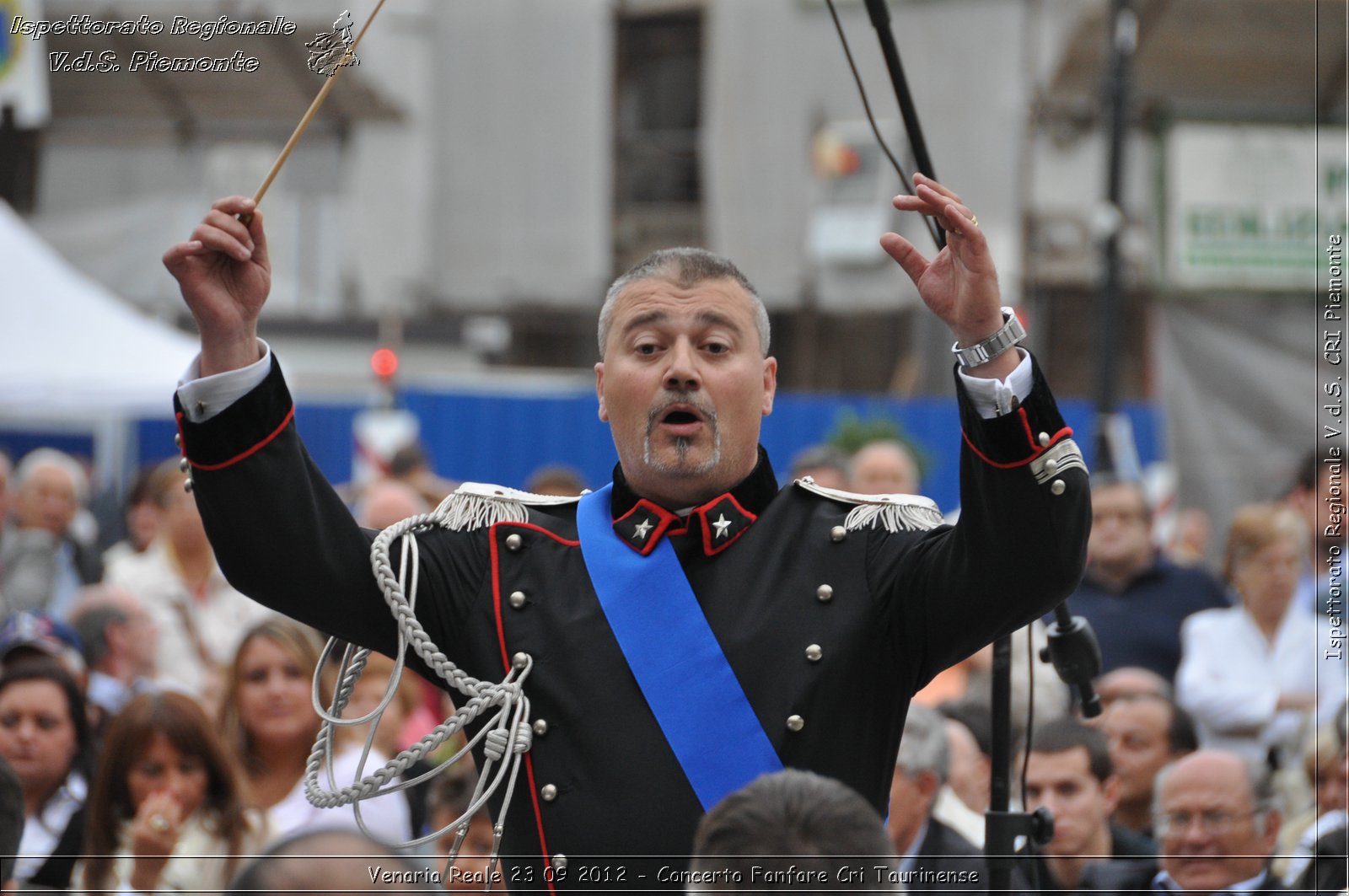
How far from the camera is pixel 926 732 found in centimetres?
416

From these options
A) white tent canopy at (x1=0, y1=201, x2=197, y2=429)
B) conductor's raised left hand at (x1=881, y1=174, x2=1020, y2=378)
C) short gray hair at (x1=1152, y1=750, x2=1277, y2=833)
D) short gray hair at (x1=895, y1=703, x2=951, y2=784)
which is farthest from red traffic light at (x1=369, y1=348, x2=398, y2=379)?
conductor's raised left hand at (x1=881, y1=174, x2=1020, y2=378)

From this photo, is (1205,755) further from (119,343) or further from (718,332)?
(119,343)

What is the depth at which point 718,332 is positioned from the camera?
262cm

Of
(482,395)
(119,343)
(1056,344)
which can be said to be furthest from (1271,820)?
(1056,344)

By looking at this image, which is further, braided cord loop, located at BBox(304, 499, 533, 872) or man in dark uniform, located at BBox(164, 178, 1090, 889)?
braided cord loop, located at BBox(304, 499, 533, 872)

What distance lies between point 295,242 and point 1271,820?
15.0m

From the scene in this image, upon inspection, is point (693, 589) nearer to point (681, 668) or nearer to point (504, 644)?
point (681, 668)

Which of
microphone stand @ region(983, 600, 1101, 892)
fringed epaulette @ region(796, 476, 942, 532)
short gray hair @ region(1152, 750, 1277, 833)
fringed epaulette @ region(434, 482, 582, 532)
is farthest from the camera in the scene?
short gray hair @ region(1152, 750, 1277, 833)

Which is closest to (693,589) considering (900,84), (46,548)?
(900,84)

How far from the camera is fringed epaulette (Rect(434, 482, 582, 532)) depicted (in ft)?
8.96

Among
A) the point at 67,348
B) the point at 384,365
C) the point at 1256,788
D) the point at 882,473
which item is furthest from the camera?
the point at 384,365

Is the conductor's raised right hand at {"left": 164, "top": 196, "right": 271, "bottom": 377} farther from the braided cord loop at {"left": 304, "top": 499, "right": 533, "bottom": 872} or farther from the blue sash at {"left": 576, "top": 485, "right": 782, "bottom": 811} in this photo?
the blue sash at {"left": 576, "top": 485, "right": 782, "bottom": 811}

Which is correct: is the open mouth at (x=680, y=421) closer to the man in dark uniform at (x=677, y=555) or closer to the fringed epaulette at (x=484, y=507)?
the man in dark uniform at (x=677, y=555)

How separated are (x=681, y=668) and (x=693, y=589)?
15cm
